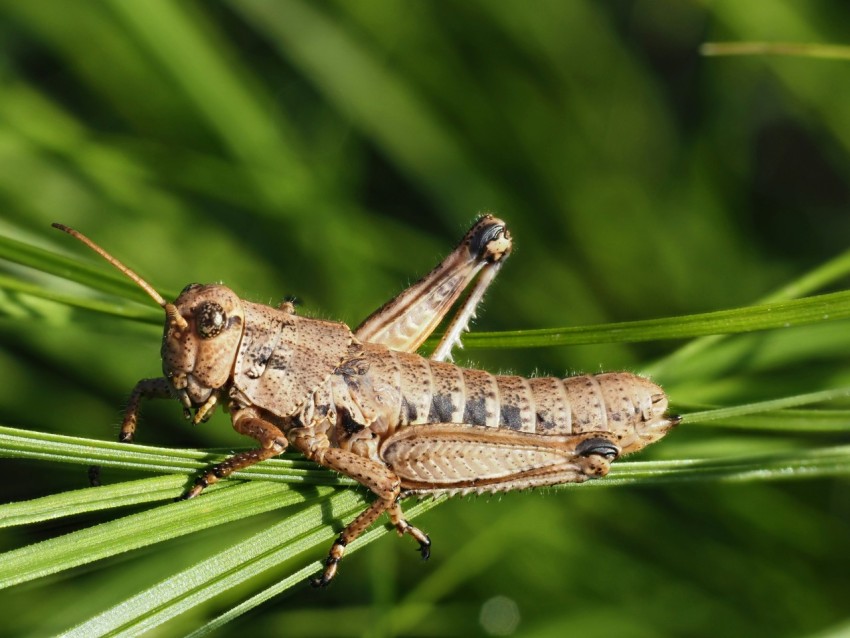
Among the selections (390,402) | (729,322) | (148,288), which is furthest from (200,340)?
(729,322)

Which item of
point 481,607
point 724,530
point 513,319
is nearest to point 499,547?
point 481,607

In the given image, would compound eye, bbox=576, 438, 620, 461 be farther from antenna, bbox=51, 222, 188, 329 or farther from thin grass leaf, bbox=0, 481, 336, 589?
antenna, bbox=51, 222, 188, 329

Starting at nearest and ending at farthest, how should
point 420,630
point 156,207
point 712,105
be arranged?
point 420,630
point 156,207
point 712,105

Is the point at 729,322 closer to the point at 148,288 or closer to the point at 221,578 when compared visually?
the point at 221,578

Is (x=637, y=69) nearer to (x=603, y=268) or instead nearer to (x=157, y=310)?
(x=603, y=268)

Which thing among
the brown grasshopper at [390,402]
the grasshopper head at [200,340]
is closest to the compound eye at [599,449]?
the brown grasshopper at [390,402]

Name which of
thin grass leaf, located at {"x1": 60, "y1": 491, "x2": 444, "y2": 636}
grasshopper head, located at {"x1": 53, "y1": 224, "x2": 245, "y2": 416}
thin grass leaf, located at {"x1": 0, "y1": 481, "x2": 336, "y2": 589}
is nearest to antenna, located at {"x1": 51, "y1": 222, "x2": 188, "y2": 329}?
grasshopper head, located at {"x1": 53, "y1": 224, "x2": 245, "y2": 416}

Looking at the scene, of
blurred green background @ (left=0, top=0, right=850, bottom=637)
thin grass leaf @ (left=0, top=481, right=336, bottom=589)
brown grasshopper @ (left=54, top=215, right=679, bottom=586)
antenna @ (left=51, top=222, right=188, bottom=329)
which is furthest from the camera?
blurred green background @ (left=0, top=0, right=850, bottom=637)
